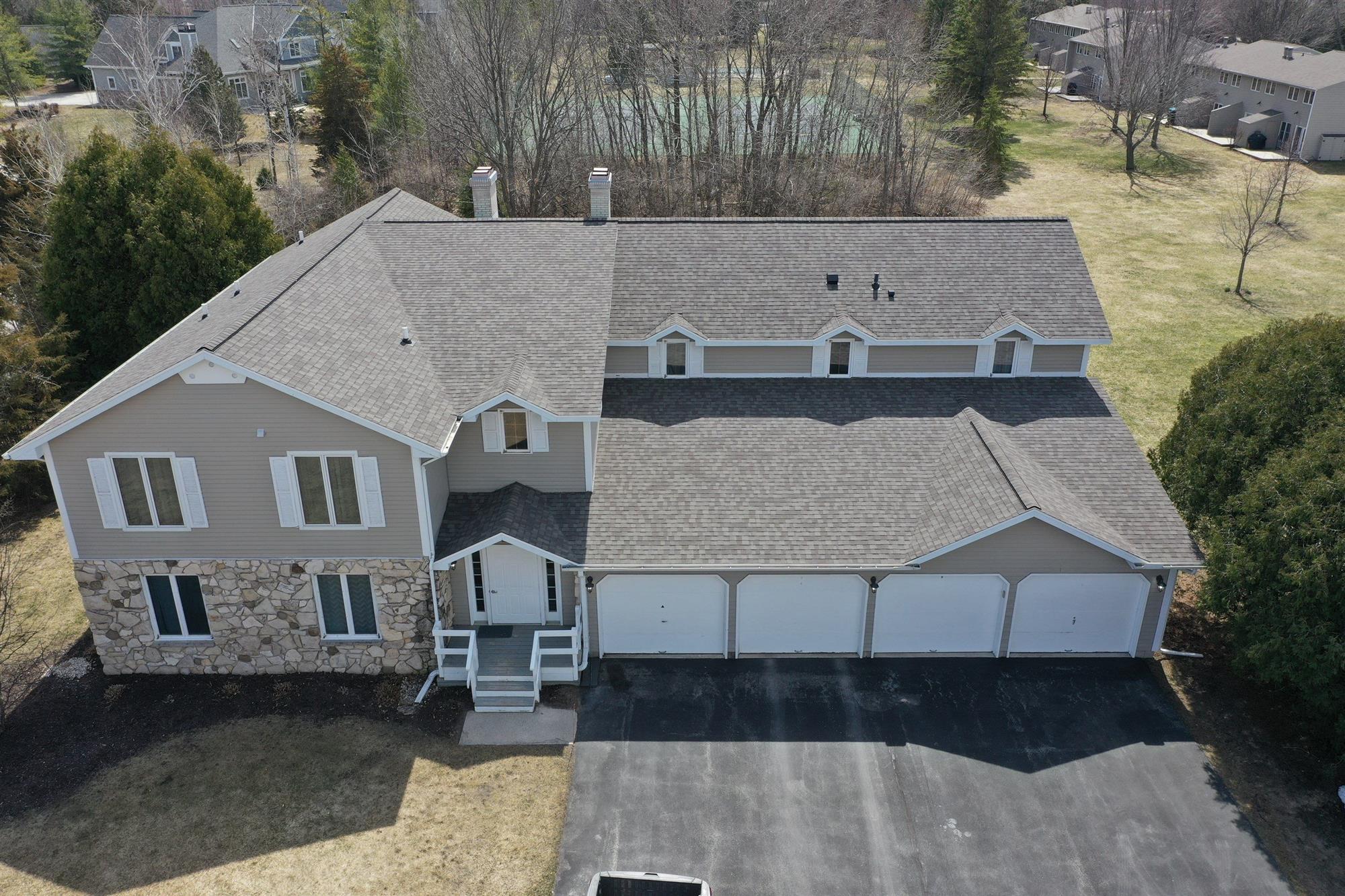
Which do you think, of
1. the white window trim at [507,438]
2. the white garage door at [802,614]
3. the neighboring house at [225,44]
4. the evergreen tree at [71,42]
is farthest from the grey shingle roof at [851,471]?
the evergreen tree at [71,42]

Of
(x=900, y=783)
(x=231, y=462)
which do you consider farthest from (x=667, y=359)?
(x=900, y=783)

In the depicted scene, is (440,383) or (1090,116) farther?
(1090,116)

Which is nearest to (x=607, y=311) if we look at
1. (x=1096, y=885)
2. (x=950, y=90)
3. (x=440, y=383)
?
(x=440, y=383)

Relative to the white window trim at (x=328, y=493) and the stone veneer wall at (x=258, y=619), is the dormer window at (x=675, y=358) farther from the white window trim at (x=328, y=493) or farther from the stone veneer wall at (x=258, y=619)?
the white window trim at (x=328, y=493)

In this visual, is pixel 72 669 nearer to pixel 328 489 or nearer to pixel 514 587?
pixel 328 489

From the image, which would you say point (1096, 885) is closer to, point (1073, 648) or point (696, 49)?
point (1073, 648)

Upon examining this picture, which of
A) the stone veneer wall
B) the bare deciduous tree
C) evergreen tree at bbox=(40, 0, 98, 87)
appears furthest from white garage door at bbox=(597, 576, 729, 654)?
evergreen tree at bbox=(40, 0, 98, 87)
